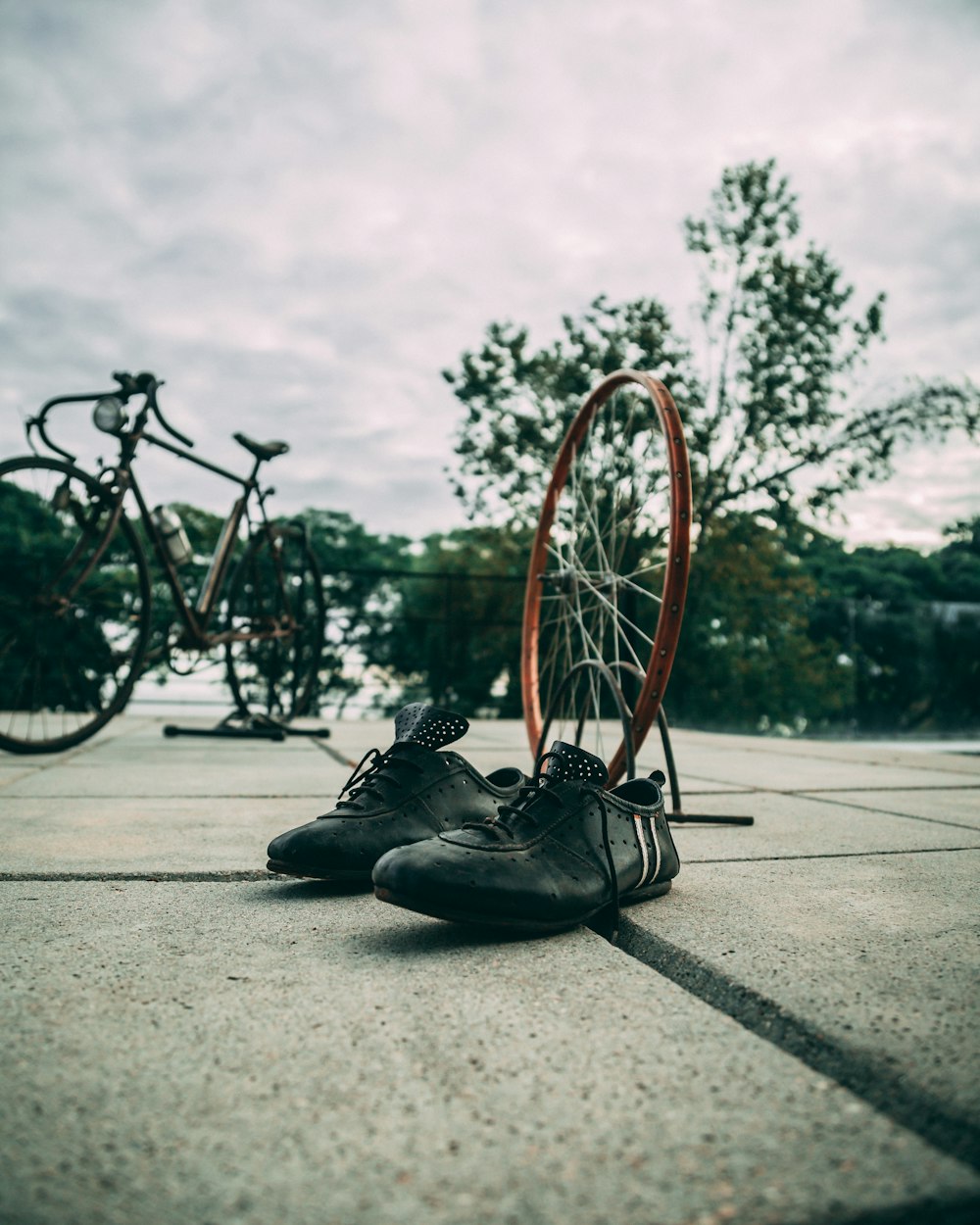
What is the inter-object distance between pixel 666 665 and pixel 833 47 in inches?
→ 244

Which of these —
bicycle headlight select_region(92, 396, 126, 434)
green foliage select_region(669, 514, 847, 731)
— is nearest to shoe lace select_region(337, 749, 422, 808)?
bicycle headlight select_region(92, 396, 126, 434)

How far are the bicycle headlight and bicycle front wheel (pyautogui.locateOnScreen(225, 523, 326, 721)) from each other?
1.06 meters

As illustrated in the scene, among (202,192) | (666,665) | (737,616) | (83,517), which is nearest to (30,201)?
(202,192)

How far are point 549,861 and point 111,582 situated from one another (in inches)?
120

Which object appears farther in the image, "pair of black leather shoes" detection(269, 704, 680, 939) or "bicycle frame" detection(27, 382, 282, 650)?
"bicycle frame" detection(27, 382, 282, 650)

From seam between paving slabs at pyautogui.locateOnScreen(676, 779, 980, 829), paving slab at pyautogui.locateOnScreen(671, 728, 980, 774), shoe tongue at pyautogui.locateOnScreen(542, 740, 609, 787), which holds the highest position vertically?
shoe tongue at pyautogui.locateOnScreen(542, 740, 609, 787)

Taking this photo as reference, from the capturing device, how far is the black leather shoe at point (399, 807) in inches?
43.3

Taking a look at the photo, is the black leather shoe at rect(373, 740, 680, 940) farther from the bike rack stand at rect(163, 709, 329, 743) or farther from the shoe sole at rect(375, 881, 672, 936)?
the bike rack stand at rect(163, 709, 329, 743)

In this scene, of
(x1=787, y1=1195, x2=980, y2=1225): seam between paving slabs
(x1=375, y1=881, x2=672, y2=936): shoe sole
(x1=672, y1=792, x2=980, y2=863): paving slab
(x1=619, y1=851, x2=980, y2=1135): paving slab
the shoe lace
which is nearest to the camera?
(x1=787, y1=1195, x2=980, y2=1225): seam between paving slabs

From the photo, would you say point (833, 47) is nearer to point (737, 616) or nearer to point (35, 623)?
point (737, 616)

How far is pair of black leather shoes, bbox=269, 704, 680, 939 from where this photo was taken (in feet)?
2.95

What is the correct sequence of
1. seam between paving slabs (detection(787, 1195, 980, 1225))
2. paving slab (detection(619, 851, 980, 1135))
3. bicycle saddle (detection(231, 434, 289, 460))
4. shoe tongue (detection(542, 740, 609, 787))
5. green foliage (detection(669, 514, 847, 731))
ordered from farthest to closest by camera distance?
1. green foliage (detection(669, 514, 847, 731))
2. bicycle saddle (detection(231, 434, 289, 460))
3. shoe tongue (detection(542, 740, 609, 787))
4. paving slab (detection(619, 851, 980, 1135))
5. seam between paving slabs (detection(787, 1195, 980, 1225))

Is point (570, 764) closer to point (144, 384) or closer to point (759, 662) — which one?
point (144, 384)

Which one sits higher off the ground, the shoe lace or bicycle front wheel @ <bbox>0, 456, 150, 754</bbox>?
bicycle front wheel @ <bbox>0, 456, 150, 754</bbox>
